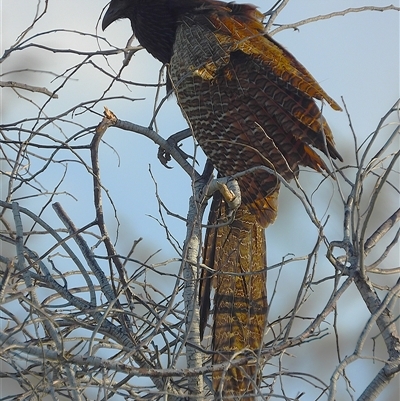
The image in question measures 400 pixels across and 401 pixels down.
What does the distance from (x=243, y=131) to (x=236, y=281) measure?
0.84 m

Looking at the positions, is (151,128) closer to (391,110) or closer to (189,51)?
(189,51)

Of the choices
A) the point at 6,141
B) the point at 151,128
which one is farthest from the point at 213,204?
the point at 6,141

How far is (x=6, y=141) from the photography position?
3.23 metres

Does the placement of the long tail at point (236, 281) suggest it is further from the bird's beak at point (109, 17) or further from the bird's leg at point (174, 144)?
the bird's beak at point (109, 17)

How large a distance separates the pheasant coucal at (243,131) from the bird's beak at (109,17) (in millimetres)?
609

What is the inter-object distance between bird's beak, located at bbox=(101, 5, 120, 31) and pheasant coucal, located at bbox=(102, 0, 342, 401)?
609mm

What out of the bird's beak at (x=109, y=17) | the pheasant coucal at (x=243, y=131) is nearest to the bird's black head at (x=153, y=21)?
the bird's beak at (x=109, y=17)

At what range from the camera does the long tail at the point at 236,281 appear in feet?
12.3

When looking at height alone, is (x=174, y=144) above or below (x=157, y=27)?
below

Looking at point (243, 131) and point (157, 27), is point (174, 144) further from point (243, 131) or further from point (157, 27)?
point (157, 27)

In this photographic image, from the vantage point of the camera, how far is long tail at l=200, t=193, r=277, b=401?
12.3ft

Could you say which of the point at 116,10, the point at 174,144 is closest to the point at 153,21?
the point at 116,10

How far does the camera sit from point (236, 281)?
12.7ft

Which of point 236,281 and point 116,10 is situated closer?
point 236,281
